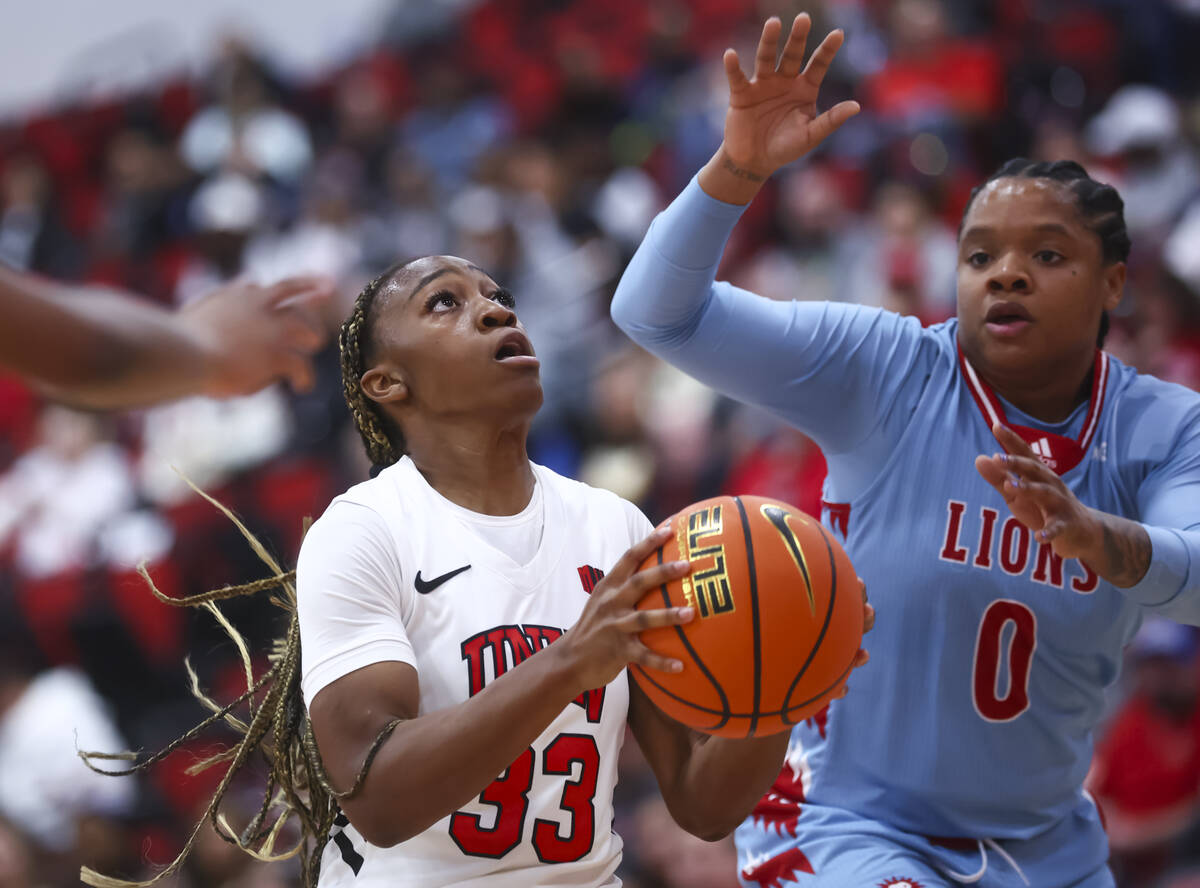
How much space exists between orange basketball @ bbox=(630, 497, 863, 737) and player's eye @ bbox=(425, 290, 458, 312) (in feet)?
2.54

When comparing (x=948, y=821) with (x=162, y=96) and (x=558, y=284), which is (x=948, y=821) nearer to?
(x=558, y=284)

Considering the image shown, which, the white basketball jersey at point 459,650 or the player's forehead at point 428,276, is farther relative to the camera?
the player's forehead at point 428,276

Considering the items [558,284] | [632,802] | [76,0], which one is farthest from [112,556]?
[76,0]

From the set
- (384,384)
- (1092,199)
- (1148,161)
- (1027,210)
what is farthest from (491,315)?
(1148,161)

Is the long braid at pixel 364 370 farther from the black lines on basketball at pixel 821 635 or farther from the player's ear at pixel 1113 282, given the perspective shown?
the player's ear at pixel 1113 282

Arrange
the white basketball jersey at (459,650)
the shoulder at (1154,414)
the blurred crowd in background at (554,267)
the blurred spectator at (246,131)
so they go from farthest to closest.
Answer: the blurred spectator at (246,131) → the blurred crowd in background at (554,267) → the shoulder at (1154,414) → the white basketball jersey at (459,650)

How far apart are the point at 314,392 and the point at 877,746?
18.5 feet

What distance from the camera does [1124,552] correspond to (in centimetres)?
255

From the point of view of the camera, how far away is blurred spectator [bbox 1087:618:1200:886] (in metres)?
4.78

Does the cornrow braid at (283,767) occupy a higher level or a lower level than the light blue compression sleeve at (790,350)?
lower

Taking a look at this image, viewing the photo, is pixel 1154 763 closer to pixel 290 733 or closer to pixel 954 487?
pixel 954 487

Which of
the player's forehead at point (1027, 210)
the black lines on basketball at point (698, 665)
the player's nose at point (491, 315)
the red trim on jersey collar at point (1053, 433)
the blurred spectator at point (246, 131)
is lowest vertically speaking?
the black lines on basketball at point (698, 665)

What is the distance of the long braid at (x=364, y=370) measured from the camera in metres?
2.93

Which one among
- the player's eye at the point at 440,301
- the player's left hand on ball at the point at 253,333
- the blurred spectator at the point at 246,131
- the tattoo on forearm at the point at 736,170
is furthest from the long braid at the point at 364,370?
the blurred spectator at the point at 246,131
